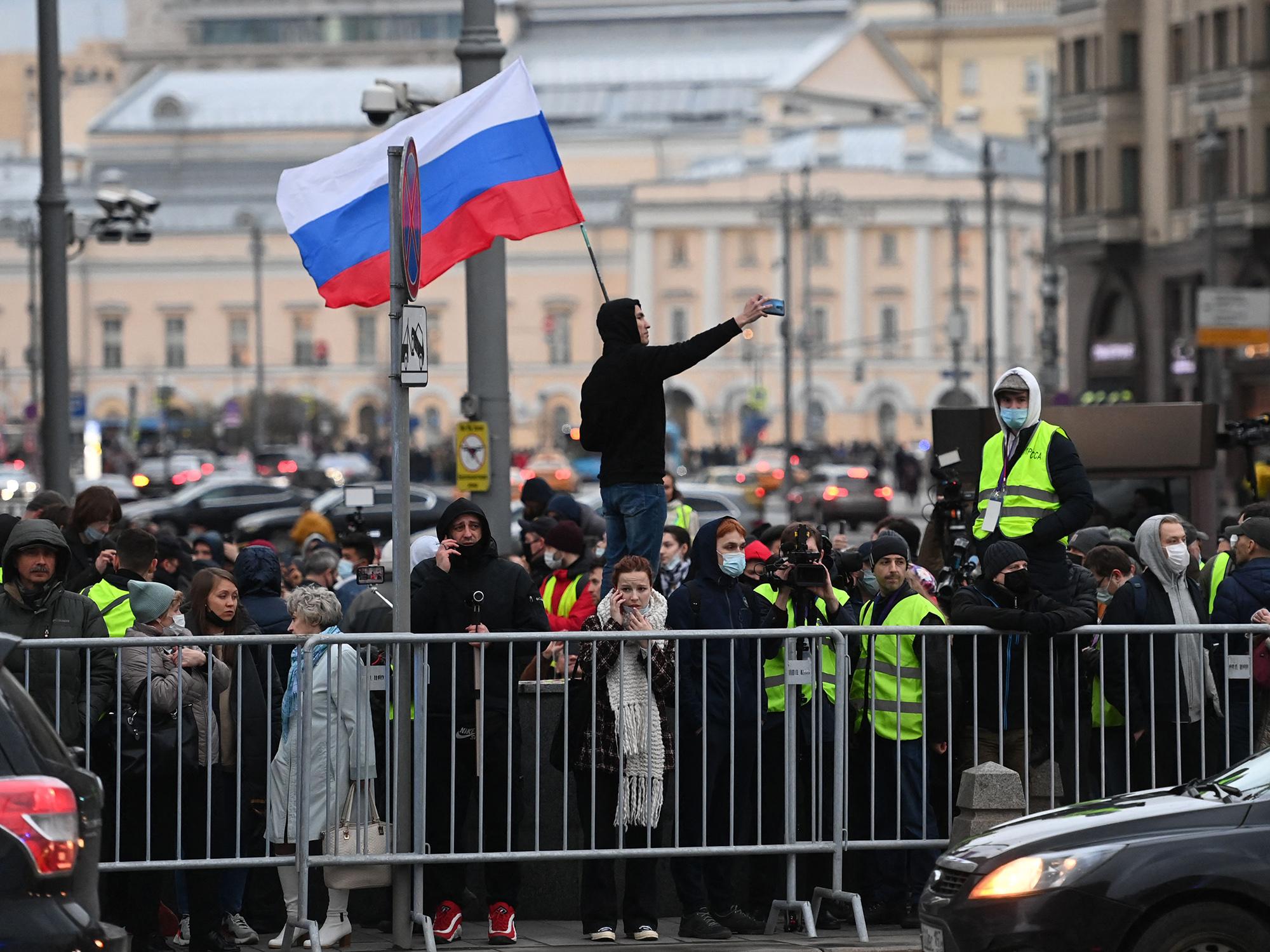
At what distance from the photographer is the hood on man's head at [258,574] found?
454 inches

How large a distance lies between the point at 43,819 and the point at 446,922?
12.4 feet

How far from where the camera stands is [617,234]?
12069 centimetres

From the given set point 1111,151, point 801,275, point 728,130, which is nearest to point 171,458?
point 1111,151

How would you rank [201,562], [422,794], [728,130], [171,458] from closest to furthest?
[422,794] → [201,562] → [171,458] → [728,130]

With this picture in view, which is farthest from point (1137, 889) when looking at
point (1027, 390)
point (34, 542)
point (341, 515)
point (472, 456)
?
point (341, 515)

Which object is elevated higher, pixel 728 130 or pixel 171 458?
pixel 728 130

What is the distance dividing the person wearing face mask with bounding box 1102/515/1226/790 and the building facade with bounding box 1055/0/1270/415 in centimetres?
3607

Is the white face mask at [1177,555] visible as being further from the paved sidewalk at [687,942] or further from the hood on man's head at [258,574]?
the hood on man's head at [258,574]

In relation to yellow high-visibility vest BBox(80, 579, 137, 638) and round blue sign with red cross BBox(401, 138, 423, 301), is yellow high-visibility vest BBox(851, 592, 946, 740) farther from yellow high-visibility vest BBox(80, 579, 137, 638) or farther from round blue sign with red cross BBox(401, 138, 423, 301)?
yellow high-visibility vest BBox(80, 579, 137, 638)

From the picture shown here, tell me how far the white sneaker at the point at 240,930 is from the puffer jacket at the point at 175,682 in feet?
3.11

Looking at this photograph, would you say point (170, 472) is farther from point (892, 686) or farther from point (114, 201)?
point (892, 686)

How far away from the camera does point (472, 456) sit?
15875 millimetres

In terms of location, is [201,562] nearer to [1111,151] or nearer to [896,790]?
[896,790]

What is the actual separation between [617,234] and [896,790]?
111173mm
